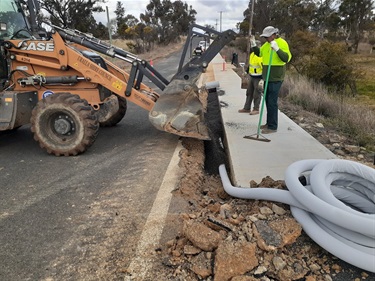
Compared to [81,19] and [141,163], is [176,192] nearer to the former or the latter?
[141,163]

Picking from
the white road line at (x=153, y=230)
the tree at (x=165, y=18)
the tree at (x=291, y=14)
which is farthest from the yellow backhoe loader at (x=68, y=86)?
the tree at (x=165, y=18)

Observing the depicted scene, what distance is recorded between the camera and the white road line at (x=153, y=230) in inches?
109

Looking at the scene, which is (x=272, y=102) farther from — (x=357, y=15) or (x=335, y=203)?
(x=357, y=15)

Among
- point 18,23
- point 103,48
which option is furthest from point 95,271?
point 18,23

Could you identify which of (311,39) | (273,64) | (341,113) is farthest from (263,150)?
(311,39)

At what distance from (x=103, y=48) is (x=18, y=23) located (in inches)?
71.9

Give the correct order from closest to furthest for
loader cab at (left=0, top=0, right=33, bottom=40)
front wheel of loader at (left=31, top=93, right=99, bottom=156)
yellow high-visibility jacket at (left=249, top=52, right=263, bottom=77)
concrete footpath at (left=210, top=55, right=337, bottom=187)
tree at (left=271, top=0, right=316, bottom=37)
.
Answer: concrete footpath at (left=210, top=55, right=337, bottom=187), front wheel of loader at (left=31, top=93, right=99, bottom=156), loader cab at (left=0, top=0, right=33, bottom=40), yellow high-visibility jacket at (left=249, top=52, right=263, bottom=77), tree at (left=271, top=0, right=316, bottom=37)

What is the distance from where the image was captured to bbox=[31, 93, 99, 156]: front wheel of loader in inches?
215

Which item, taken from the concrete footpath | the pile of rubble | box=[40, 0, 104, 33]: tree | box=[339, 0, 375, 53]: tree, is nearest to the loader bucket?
the concrete footpath

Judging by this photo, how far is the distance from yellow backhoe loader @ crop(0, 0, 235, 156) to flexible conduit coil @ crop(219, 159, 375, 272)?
2.38 m

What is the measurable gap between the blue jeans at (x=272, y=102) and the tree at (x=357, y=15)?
3749 cm

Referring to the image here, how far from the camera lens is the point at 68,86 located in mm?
6027

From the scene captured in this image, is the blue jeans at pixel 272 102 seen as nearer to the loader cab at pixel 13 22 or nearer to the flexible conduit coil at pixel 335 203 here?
the flexible conduit coil at pixel 335 203

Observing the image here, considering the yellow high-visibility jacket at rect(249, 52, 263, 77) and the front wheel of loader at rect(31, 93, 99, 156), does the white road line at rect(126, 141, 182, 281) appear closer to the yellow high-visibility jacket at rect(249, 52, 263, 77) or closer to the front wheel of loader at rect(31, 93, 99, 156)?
the front wheel of loader at rect(31, 93, 99, 156)
